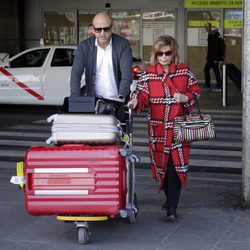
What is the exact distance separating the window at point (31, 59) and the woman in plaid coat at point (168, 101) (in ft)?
29.7

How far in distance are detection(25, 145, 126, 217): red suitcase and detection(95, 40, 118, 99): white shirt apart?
1.05 metres

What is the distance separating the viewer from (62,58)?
49.5 ft

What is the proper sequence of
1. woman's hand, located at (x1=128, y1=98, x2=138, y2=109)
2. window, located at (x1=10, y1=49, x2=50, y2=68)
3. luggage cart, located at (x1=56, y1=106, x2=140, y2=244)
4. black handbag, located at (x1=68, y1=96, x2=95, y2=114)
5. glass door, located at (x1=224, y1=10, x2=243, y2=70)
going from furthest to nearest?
glass door, located at (x1=224, y1=10, x2=243, y2=70) < window, located at (x1=10, y1=49, x2=50, y2=68) < woman's hand, located at (x1=128, y1=98, x2=138, y2=109) < black handbag, located at (x1=68, y1=96, x2=95, y2=114) < luggage cart, located at (x1=56, y1=106, x2=140, y2=244)

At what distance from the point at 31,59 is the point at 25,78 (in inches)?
18.6

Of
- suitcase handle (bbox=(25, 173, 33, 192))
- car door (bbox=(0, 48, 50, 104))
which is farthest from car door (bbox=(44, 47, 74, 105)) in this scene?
suitcase handle (bbox=(25, 173, 33, 192))

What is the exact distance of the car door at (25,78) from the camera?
15.0 meters

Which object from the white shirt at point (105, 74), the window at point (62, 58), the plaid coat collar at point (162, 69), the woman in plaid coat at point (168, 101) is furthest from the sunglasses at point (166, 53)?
the window at point (62, 58)

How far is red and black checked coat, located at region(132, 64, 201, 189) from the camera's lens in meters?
6.30

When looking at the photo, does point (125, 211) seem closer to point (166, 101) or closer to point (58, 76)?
point (166, 101)

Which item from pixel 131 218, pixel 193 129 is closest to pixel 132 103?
pixel 193 129

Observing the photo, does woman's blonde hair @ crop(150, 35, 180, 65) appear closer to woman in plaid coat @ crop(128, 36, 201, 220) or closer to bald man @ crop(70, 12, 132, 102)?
woman in plaid coat @ crop(128, 36, 201, 220)

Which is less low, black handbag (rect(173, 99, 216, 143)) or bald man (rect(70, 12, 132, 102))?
bald man (rect(70, 12, 132, 102))

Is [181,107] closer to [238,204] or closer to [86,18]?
[238,204]

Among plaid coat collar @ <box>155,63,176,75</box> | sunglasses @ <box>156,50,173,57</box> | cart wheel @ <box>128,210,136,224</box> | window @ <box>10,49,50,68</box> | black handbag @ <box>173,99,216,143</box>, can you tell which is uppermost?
sunglasses @ <box>156,50,173,57</box>
